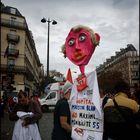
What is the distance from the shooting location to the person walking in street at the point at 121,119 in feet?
13.0

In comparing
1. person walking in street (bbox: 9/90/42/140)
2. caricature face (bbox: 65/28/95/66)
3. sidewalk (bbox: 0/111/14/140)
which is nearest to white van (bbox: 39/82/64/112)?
sidewalk (bbox: 0/111/14/140)

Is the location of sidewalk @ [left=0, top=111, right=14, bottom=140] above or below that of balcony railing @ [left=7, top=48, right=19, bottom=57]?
below

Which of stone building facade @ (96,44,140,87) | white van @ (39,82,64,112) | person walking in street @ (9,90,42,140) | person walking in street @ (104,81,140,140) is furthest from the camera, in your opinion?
stone building facade @ (96,44,140,87)

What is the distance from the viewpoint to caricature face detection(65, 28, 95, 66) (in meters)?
4.51

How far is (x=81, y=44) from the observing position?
4.62 meters

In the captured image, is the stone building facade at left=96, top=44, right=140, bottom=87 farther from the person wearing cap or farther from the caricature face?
the person wearing cap

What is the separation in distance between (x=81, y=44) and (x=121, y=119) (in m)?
1.28

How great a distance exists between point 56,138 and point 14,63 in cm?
5166

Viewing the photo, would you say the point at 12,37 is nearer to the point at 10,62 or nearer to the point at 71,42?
the point at 10,62

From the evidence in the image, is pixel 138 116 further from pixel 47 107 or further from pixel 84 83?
pixel 47 107

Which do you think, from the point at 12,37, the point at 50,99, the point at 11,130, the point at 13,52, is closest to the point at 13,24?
the point at 12,37

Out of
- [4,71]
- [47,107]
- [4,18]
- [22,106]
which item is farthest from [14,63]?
[22,106]

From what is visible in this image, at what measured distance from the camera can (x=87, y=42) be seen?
178 inches

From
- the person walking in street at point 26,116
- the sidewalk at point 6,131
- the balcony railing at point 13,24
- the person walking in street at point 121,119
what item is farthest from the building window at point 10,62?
the person walking in street at point 121,119
